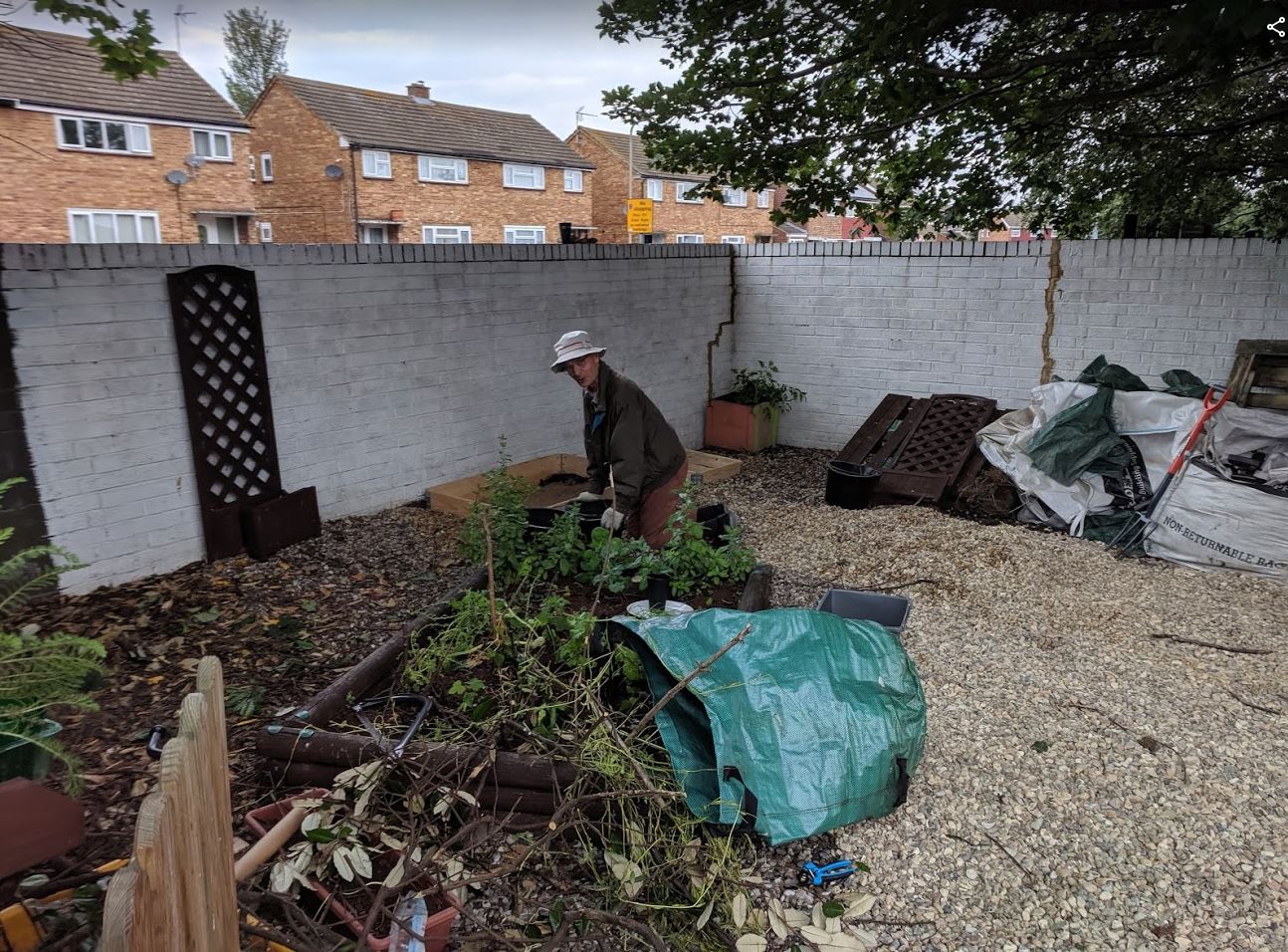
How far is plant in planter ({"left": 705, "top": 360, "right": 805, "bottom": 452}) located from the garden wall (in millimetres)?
150

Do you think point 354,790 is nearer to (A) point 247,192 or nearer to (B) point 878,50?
(B) point 878,50

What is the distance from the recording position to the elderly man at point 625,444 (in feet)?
13.7

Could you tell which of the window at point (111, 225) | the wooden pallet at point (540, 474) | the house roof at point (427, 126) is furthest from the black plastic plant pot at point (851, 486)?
the house roof at point (427, 126)

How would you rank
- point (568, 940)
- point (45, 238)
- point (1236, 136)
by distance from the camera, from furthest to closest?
point (45, 238) → point (1236, 136) → point (568, 940)

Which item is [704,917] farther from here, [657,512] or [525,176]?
[525,176]

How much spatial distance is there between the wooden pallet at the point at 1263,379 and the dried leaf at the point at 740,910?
18.3ft

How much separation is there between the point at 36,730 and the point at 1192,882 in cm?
335

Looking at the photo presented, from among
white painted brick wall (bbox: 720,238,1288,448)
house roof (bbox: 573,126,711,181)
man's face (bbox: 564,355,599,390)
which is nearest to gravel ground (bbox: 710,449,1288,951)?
man's face (bbox: 564,355,599,390)

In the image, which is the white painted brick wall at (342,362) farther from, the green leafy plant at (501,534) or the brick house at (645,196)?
the brick house at (645,196)

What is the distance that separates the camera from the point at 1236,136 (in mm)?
7086

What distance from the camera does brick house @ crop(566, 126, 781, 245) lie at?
95.9 feet

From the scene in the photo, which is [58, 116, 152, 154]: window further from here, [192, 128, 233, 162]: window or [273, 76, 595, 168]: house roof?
[273, 76, 595, 168]: house roof

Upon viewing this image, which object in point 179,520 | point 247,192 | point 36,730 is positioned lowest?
point 179,520

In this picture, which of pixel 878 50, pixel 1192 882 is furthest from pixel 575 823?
pixel 878 50
